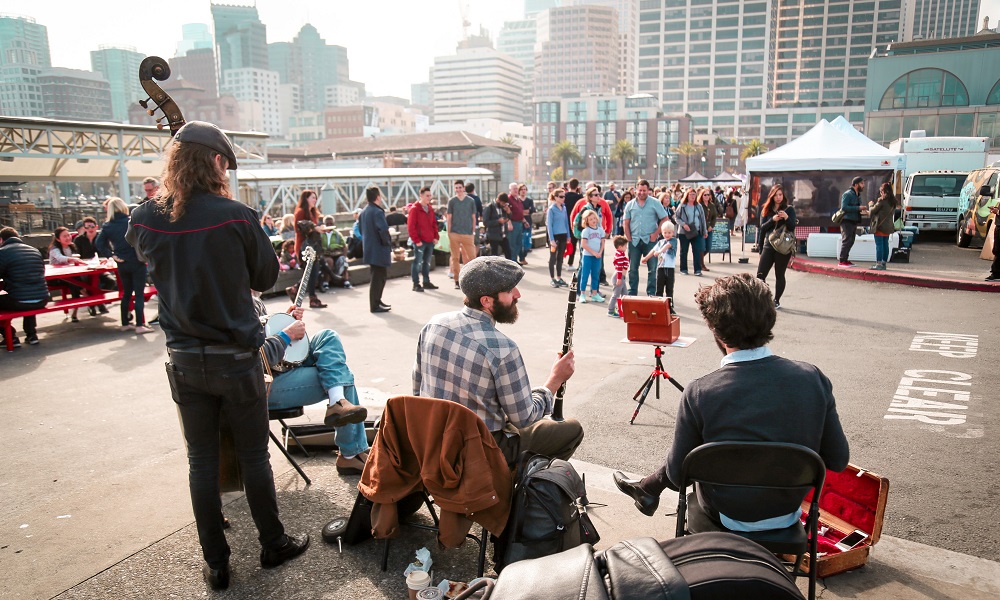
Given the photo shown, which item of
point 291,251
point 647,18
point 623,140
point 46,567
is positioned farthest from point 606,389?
point 647,18

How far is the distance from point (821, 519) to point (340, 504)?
275 cm

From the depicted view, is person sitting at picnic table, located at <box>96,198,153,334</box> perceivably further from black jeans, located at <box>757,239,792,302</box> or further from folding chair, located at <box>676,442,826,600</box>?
black jeans, located at <box>757,239,792,302</box>

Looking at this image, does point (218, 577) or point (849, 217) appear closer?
point (218, 577)

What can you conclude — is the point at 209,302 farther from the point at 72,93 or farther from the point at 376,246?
the point at 72,93

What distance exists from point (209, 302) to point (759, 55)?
518 ft

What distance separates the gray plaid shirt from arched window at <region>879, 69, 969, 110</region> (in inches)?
2494

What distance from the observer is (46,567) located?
10.7ft

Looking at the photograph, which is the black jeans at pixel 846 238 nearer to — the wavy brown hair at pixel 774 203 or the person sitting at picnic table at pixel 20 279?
the wavy brown hair at pixel 774 203

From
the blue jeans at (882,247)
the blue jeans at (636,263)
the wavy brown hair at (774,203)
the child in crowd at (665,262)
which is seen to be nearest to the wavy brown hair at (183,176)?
the child in crowd at (665,262)

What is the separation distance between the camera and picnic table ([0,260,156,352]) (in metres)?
7.93

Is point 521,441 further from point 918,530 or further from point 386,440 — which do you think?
point 918,530

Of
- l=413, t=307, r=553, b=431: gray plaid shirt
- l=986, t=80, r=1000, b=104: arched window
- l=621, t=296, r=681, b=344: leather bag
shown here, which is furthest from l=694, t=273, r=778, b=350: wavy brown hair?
l=986, t=80, r=1000, b=104: arched window

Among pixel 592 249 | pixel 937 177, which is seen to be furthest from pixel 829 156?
pixel 592 249

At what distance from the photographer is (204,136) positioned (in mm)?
2887
